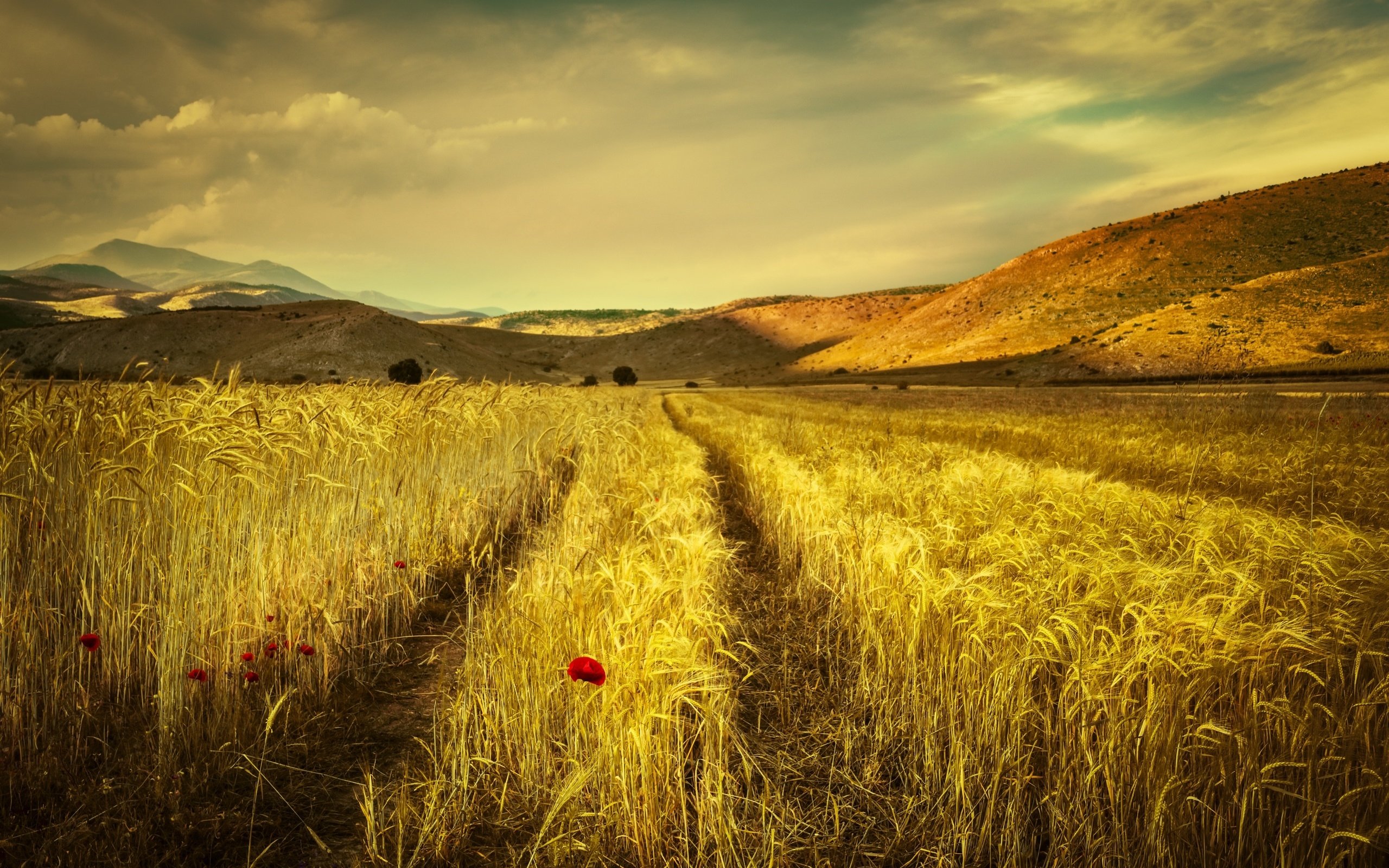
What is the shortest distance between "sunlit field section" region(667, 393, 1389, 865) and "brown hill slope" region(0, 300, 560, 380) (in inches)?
2591

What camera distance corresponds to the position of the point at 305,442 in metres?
5.30

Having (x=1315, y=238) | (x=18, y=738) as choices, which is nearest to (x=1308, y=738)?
(x=18, y=738)

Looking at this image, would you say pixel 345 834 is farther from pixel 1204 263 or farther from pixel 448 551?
pixel 1204 263

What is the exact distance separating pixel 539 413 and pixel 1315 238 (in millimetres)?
82284

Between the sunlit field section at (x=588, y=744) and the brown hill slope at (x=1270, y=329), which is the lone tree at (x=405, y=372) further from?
the brown hill slope at (x=1270, y=329)

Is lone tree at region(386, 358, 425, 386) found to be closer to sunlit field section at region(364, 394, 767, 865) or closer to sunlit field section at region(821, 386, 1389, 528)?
sunlit field section at region(821, 386, 1389, 528)

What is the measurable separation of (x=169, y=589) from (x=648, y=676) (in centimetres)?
302

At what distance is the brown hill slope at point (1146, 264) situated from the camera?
2237 inches

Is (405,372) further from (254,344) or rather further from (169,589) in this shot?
(169,589)

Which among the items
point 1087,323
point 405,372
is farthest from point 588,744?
point 1087,323

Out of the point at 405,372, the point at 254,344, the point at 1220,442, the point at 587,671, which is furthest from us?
the point at 254,344

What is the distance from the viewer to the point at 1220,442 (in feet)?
32.4

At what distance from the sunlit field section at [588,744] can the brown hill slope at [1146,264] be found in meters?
63.4

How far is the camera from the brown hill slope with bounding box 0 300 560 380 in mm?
62594
